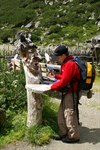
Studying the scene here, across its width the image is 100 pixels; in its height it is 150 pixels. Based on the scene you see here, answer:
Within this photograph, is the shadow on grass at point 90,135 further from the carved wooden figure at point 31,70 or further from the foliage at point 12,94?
the foliage at point 12,94

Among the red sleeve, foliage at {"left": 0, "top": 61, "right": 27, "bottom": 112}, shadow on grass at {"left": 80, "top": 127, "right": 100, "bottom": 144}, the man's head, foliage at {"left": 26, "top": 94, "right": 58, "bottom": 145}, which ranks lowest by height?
shadow on grass at {"left": 80, "top": 127, "right": 100, "bottom": 144}

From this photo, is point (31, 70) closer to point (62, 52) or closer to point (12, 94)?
point (62, 52)

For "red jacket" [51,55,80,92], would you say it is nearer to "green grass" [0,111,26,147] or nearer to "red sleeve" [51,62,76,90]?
"red sleeve" [51,62,76,90]

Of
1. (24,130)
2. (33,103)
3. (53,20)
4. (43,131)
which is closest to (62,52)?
(33,103)

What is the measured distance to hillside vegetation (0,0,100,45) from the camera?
32.8m

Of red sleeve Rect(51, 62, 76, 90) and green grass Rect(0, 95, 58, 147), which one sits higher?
red sleeve Rect(51, 62, 76, 90)

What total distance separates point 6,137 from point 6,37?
2950 cm

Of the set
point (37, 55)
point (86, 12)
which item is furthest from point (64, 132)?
point (86, 12)

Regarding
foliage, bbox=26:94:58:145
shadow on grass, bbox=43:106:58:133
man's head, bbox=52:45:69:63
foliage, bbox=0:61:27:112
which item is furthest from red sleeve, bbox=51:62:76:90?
foliage, bbox=0:61:27:112

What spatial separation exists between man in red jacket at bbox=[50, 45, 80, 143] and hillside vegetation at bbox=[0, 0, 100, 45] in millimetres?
23127

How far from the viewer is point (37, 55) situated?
6.68m

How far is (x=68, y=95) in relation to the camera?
246 inches

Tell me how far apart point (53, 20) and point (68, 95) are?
106 feet

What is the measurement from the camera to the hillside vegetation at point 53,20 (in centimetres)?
3281
